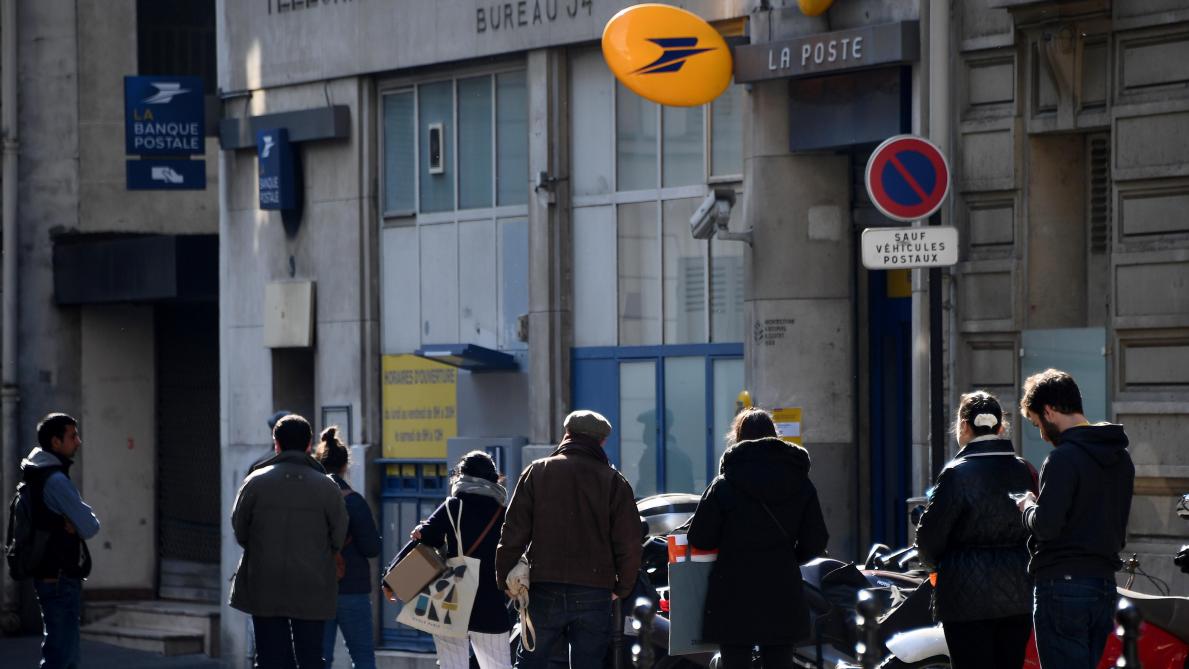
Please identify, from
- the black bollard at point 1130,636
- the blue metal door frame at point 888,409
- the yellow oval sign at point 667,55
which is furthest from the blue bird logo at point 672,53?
the black bollard at point 1130,636

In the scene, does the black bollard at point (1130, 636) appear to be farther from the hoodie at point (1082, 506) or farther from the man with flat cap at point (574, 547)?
the man with flat cap at point (574, 547)

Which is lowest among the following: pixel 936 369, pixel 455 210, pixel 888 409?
pixel 888 409

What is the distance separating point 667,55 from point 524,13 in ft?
8.05

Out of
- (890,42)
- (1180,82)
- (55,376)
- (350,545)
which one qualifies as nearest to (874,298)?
(890,42)

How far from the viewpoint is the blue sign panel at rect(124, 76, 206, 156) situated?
19.6m

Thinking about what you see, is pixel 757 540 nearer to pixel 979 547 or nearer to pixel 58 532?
pixel 979 547

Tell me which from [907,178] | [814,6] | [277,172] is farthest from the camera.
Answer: [277,172]

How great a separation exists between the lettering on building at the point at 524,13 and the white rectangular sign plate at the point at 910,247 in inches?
210

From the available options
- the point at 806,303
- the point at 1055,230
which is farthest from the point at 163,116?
the point at 1055,230

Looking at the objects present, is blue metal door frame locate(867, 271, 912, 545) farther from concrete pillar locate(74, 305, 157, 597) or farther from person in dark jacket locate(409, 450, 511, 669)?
concrete pillar locate(74, 305, 157, 597)

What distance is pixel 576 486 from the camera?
10016 mm

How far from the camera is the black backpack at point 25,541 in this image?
491 inches

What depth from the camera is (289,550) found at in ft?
35.3

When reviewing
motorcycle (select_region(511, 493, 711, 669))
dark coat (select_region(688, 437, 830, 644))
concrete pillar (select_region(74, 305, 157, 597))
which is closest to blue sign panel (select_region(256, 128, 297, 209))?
concrete pillar (select_region(74, 305, 157, 597))
